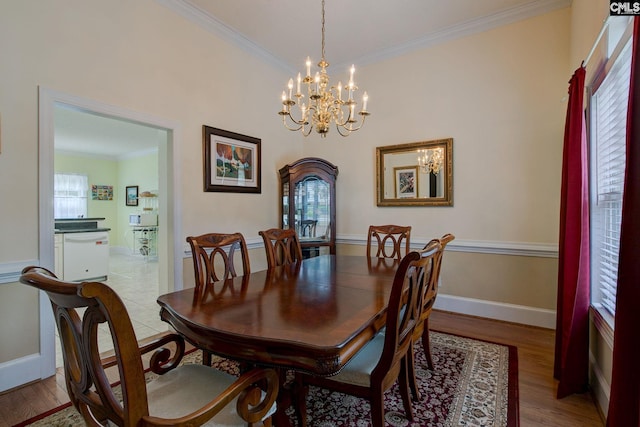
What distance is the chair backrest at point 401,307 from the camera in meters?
1.20

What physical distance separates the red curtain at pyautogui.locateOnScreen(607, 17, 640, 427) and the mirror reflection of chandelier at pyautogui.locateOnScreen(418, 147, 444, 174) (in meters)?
2.39

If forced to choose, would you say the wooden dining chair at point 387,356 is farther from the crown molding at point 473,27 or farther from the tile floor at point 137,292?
the crown molding at point 473,27

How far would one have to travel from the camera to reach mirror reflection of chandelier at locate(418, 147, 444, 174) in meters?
3.52

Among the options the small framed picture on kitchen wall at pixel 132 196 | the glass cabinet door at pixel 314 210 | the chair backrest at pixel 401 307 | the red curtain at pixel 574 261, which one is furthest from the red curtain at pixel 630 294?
the small framed picture on kitchen wall at pixel 132 196

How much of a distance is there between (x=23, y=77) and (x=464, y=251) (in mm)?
4038

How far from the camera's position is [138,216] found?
8195mm

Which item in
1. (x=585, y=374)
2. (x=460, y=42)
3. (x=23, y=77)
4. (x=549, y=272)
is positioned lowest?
(x=585, y=374)

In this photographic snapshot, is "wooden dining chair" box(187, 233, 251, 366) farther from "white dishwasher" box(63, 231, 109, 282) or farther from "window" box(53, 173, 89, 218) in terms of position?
"window" box(53, 173, 89, 218)

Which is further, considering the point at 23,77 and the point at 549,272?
the point at 549,272

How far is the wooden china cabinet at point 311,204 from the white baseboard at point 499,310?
4.93ft

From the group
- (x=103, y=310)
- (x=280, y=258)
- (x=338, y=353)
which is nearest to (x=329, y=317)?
(x=338, y=353)

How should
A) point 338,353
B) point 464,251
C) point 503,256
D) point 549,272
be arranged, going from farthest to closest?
point 464,251, point 503,256, point 549,272, point 338,353

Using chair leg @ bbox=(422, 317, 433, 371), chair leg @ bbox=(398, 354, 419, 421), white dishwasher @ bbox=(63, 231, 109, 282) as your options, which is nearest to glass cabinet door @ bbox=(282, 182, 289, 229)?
chair leg @ bbox=(422, 317, 433, 371)

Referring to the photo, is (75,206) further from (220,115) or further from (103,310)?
(103,310)
